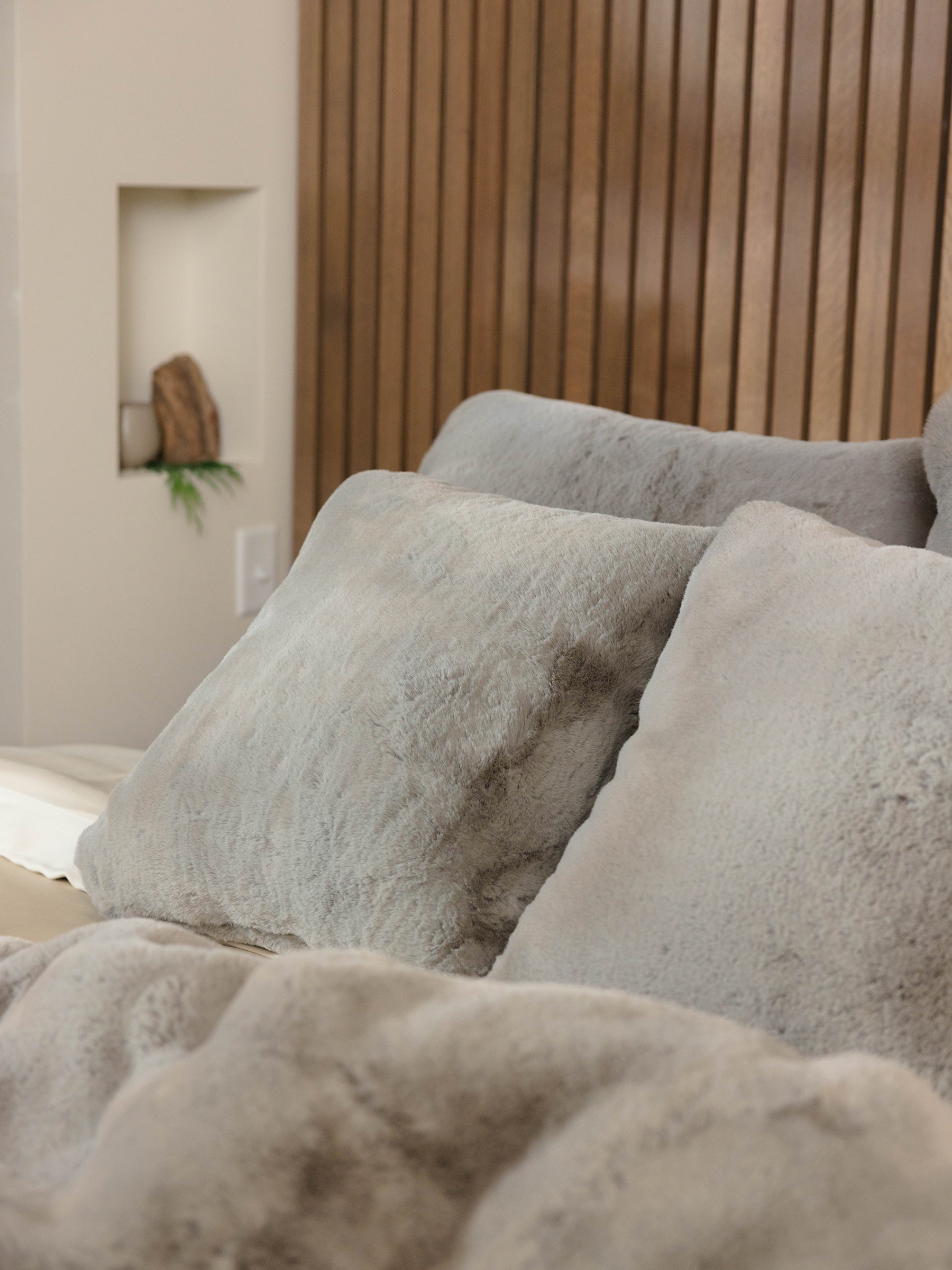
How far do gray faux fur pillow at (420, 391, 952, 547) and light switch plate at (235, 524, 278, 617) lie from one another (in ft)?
3.79

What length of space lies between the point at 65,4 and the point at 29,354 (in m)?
0.55

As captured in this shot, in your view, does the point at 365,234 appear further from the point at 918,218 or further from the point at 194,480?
the point at 918,218

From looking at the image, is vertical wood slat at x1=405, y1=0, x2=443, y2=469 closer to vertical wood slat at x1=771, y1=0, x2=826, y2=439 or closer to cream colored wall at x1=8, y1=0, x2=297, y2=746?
cream colored wall at x1=8, y1=0, x2=297, y2=746

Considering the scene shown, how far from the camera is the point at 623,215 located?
86.9 inches

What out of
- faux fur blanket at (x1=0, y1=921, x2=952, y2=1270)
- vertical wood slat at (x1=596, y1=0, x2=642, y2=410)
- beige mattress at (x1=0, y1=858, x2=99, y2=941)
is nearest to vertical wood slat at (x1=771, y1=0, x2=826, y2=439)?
vertical wood slat at (x1=596, y1=0, x2=642, y2=410)

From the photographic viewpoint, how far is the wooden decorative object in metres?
2.47

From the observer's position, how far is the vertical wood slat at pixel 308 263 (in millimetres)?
2480

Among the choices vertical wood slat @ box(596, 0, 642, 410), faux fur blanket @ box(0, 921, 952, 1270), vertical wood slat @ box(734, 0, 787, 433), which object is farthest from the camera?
vertical wood slat @ box(596, 0, 642, 410)

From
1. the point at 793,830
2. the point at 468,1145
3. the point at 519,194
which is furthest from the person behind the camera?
the point at 519,194

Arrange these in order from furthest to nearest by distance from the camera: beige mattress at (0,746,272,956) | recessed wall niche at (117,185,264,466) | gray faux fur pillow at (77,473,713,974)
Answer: recessed wall niche at (117,185,264,466) → beige mattress at (0,746,272,956) → gray faux fur pillow at (77,473,713,974)

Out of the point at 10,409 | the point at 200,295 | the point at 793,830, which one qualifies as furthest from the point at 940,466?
the point at 200,295

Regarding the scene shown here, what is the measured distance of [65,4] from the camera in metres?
2.11

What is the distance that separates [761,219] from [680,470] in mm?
909

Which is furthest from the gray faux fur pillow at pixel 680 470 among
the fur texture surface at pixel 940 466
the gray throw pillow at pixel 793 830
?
the gray throw pillow at pixel 793 830
